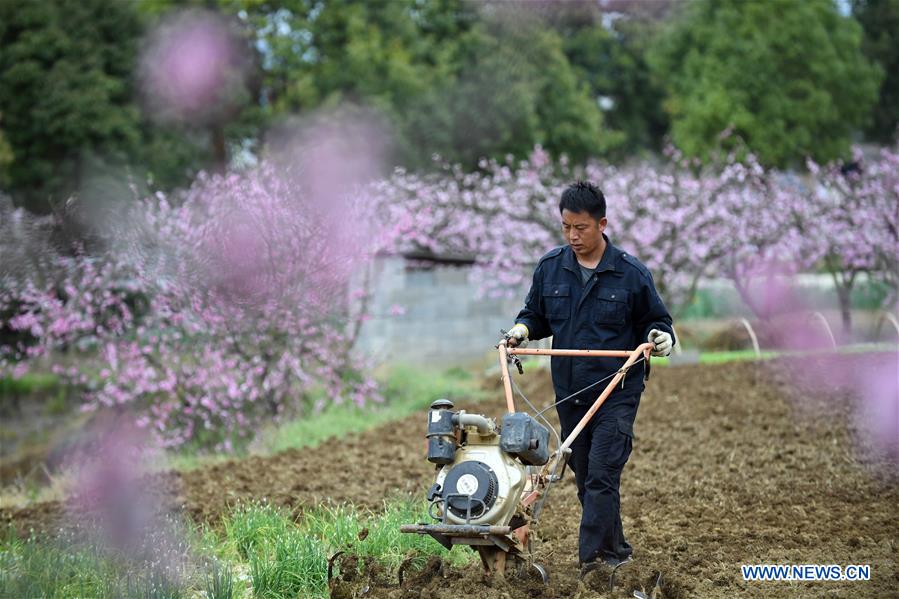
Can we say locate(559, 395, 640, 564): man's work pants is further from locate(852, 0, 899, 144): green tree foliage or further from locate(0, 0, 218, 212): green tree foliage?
locate(852, 0, 899, 144): green tree foliage

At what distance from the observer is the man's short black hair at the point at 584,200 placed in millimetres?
5047

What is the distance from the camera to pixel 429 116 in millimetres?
25172

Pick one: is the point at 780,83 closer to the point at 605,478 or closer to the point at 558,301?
the point at 558,301

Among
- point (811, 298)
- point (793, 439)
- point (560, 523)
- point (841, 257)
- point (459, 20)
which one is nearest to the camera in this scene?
point (560, 523)

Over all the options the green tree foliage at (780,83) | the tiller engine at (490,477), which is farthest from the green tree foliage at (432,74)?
the tiller engine at (490,477)

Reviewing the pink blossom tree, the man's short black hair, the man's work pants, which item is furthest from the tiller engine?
the pink blossom tree

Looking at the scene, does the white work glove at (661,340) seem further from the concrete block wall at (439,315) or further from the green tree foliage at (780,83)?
the green tree foliage at (780,83)

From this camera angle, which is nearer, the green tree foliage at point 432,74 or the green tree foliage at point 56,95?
the green tree foliage at point 56,95

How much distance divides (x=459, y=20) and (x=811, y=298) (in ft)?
45.5

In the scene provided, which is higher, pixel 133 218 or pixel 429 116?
pixel 429 116

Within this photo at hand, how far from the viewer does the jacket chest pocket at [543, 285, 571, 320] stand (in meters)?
5.21

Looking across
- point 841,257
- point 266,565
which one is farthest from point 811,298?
point 266,565

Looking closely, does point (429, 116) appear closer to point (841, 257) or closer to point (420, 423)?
point (841, 257)

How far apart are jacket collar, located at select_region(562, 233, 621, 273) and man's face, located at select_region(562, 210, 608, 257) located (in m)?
0.07
